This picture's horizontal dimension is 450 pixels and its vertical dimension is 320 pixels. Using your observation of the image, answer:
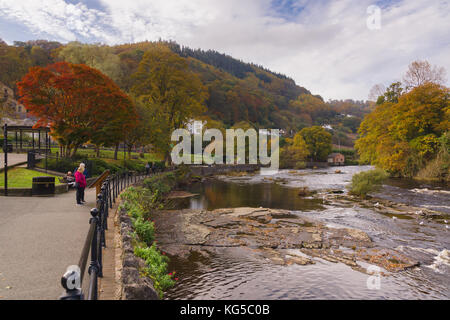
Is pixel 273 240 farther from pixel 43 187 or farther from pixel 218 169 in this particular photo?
pixel 218 169

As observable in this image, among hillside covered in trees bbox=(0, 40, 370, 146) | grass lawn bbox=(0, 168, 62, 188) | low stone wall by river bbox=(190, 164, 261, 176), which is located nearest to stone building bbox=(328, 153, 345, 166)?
low stone wall by river bbox=(190, 164, 261, 176)

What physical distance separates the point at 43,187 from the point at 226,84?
116 metres

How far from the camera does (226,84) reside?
125 m

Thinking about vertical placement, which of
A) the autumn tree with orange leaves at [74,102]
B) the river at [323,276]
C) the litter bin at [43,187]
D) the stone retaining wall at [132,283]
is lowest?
the river at [323,276]

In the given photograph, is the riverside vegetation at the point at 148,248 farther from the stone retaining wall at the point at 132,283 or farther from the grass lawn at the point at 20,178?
the grass lawn at the point at 20,178

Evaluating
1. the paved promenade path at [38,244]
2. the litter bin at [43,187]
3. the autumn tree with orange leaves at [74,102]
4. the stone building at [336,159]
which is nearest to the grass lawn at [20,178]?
the litter bin at [43,187]

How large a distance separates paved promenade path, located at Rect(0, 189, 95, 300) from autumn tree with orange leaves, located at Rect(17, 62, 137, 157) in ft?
38.8

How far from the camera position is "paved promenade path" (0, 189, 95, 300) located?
188 inches

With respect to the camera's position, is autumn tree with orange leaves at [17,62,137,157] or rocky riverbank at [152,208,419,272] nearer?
rocky riverbank at [152,208,419,272]

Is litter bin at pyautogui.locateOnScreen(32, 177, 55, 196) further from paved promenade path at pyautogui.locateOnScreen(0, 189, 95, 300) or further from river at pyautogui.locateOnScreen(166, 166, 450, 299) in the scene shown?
river at pyautogui.locateOnScreen(166, 166, 450, 299)

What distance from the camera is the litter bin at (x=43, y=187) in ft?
46.0

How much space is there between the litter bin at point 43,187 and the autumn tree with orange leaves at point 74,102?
9.29 m
